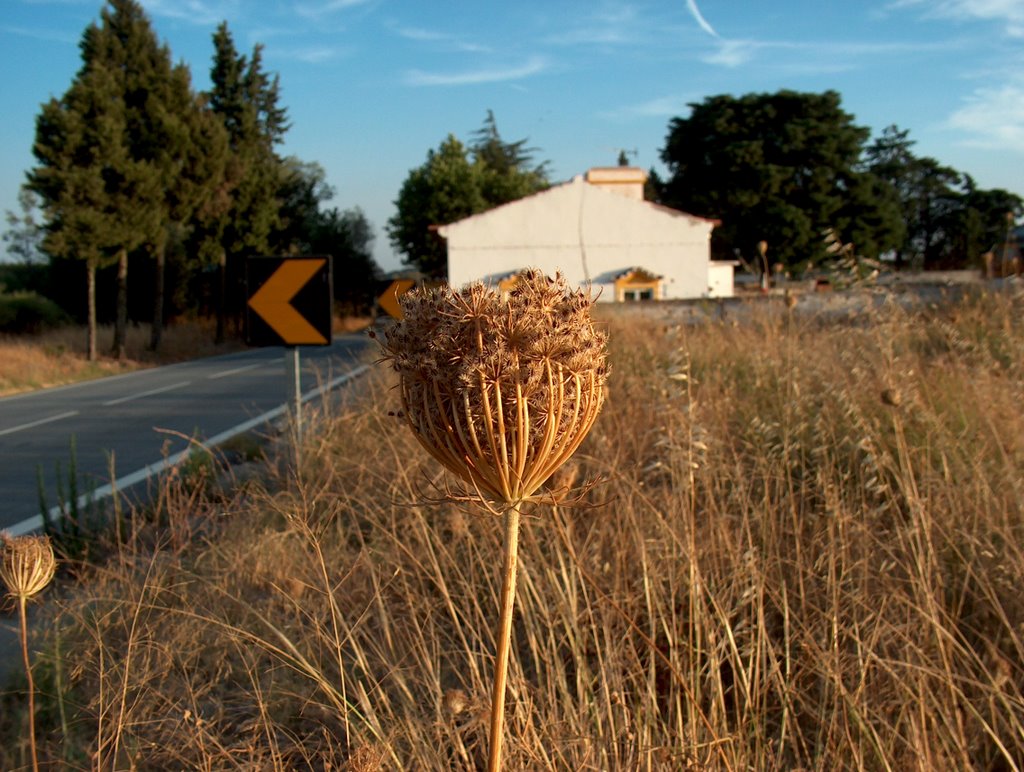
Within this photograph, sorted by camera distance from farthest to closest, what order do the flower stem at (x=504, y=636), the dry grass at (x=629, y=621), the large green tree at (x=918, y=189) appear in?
the large green tree at (x=918, y=189)
the dry grass at (x=629, y=621)
the flower stem at (x=504, y=636)

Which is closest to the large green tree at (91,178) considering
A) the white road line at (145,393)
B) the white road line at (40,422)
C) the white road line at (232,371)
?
the white road line at (232,371)

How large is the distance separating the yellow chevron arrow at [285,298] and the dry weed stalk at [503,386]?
5.15 metres

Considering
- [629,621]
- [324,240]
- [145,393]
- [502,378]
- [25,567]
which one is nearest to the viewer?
[502,378]

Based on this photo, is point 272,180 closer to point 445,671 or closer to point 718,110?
point 718,110

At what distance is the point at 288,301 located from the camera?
19.5 feet

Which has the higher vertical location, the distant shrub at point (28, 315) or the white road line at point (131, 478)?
the distant shrub at point (28, 315)

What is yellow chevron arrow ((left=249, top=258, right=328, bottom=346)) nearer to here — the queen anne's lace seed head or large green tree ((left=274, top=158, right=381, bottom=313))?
the queen anne's lace seed head

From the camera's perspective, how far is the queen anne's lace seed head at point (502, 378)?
92 cm

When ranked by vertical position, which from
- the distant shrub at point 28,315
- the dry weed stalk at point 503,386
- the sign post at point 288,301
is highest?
the distant shrub at point 28,315

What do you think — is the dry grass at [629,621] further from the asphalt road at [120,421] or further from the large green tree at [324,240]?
the large green tree at [324,240]

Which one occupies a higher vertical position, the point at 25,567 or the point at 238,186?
the point at 238,186

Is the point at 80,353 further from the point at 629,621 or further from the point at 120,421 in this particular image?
the point at 629,621

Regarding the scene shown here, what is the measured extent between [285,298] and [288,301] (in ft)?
0.10

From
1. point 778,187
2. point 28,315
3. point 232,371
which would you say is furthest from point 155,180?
point 778,187
